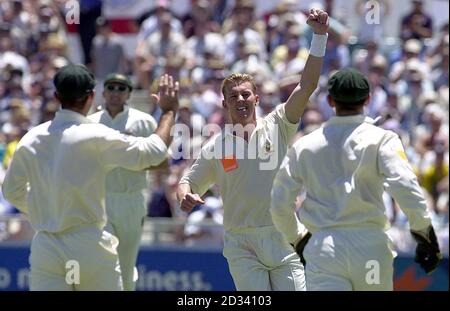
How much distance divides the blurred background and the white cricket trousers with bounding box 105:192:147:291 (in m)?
2.83

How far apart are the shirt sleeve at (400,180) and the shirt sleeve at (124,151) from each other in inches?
65.0

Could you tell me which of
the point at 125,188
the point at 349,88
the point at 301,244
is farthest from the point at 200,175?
the point at 125,188

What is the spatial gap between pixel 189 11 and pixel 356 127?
1116 cm

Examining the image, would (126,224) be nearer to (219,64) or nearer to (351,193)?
(351,193)

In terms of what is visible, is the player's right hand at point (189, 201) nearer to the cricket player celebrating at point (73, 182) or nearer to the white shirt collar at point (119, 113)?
the cricket player celebrating at point (73, 182)

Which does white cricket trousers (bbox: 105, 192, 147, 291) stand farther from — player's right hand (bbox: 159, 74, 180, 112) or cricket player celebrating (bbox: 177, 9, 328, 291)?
player's right hand (bbox: 159, 74, 180, 112)

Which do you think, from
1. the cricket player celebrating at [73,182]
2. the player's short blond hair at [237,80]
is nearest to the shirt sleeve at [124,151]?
the cricket player celebrating at [73,182]

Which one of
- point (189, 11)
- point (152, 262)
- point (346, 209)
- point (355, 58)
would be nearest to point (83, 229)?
point (346, 209)

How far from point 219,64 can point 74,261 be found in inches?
356

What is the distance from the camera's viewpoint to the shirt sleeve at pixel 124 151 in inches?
356

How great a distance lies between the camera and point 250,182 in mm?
9445

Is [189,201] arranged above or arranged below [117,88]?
below

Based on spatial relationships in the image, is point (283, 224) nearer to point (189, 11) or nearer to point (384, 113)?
point (384, 113)
